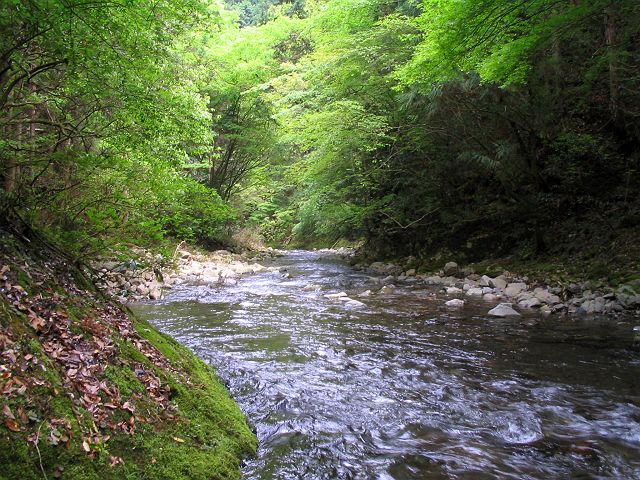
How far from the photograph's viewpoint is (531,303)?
8.54 m

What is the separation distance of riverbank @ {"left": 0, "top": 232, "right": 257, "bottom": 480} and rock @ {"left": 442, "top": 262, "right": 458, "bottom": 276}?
1004cm

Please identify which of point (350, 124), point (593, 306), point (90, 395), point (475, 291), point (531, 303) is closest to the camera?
point (90, 395)

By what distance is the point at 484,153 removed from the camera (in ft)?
38.9

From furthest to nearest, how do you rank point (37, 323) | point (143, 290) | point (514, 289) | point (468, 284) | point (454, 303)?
1. point (468, 284)
2. point (143, 290)
3. point (514, 289)
4. point (454, 303)
5. point (37, 323)

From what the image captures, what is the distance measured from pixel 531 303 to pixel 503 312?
3.43ft

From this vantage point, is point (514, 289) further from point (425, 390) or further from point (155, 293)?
point (155, 293)

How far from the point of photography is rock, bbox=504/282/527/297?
31.5 feet

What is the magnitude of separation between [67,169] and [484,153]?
10.7 metres

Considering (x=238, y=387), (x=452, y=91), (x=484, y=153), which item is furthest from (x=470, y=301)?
(x=238, y=387)

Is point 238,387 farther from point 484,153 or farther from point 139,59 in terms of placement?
point 484,153

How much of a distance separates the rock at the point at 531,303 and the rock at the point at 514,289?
0.84m

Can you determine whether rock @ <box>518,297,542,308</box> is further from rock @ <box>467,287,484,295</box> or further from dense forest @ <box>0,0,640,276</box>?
dense forest @ <box>0,0,640,276</box>

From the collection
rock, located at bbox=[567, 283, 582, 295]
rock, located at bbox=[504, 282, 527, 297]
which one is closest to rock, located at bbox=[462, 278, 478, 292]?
rock, located at bbox=[504, 282, 527, 297]

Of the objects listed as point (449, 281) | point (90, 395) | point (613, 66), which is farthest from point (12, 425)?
point (613, 66)
